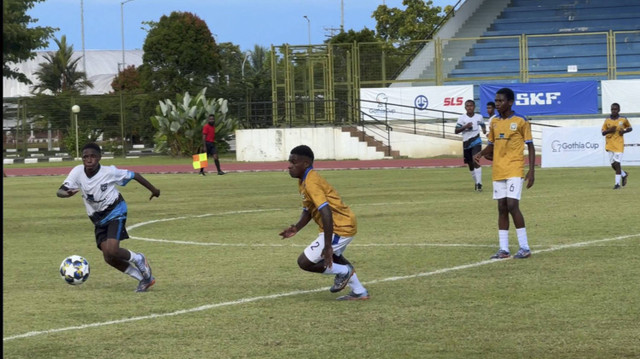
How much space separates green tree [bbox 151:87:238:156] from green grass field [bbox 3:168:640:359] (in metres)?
27.5

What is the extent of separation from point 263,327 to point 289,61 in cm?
3817

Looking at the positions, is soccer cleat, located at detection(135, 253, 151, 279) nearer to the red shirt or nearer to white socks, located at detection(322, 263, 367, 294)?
white socks, located at detection(322, 263, 367, 294)

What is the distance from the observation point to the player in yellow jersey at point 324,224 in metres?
8.46

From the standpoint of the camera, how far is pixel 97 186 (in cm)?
1023

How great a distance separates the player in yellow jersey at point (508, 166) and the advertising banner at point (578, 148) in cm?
2012

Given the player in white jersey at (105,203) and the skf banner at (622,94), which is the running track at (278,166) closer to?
the skf banner at (622,94)

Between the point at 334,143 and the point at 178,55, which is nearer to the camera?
the point at 334,143

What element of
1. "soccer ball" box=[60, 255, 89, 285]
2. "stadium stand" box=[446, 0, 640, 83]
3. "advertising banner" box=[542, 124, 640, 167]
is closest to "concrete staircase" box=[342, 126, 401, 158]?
"stadium stand" box=[446, 0, 640, 83]

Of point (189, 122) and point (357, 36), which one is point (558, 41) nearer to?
point (189, 122)

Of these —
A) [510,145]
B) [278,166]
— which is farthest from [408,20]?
[510,145]

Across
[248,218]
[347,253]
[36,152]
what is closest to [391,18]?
[36,152]

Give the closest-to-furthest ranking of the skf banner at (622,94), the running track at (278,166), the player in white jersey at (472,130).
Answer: the player in white jersey at (472,130)
the running track at (278,166)
the skf banner at (622,94)

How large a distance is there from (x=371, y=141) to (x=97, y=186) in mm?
32144

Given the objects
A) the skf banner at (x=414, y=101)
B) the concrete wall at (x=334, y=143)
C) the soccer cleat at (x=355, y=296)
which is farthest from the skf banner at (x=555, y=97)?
the soccer cleat at (x=355, y=296)
